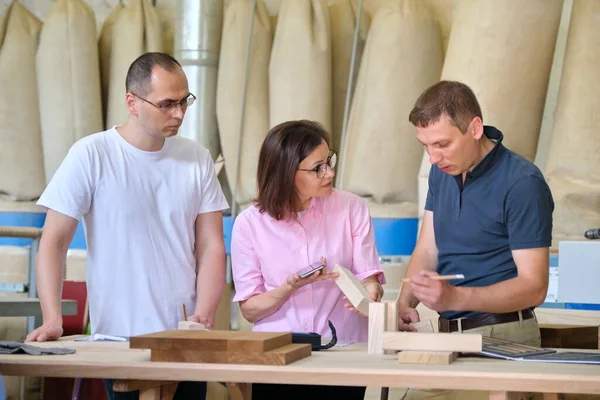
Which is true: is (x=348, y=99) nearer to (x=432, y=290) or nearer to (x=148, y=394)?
(x=432, y=290)

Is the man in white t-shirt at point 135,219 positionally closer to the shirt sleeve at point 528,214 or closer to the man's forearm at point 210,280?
the man's forearm at point 210,280

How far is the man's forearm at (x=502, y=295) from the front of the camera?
8.29ft

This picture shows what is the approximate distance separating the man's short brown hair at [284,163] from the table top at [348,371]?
0.69m

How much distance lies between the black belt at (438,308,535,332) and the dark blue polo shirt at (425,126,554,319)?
0.07 ft

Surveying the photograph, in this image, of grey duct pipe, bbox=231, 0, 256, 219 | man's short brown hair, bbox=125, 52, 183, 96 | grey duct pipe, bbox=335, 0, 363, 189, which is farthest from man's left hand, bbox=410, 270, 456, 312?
grey duct pipe, bbox=231, 0, 256, 219

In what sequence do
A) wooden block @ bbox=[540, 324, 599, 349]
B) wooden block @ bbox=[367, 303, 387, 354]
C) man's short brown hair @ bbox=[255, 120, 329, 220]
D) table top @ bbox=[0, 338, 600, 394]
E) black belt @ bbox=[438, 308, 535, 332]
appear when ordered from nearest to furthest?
table top @ bbox=[0, 338, 600, 394]
wooden block @ bbox=[367, 303, 387, 354]
black belt @ bbox=[438, 308, 535, 332]
man's short brown hair @ bbox=[255, 120, 329, 220]
wooden block @ bbox=[540, 324, 599, 349]

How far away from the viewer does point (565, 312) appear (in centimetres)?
387

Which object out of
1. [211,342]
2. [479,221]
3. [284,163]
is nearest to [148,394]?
[211,342]

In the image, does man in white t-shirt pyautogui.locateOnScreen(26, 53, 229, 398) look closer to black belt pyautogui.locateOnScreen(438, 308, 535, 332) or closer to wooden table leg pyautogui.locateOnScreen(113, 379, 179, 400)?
wooden table leg pyautogui.locateOnScreen(113, 379, 179, 400)

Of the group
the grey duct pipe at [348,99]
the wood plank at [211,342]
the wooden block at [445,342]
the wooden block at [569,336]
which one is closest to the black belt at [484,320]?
the wooden block at [445,342]

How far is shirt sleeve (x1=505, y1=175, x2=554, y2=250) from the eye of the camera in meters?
2.55

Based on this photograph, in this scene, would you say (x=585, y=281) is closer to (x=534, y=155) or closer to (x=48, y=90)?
(x=534, y=155)

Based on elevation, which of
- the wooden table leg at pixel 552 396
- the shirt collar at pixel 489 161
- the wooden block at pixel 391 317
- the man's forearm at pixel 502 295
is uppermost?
the shirt collar at pixel 489 161

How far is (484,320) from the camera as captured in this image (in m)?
2.69
